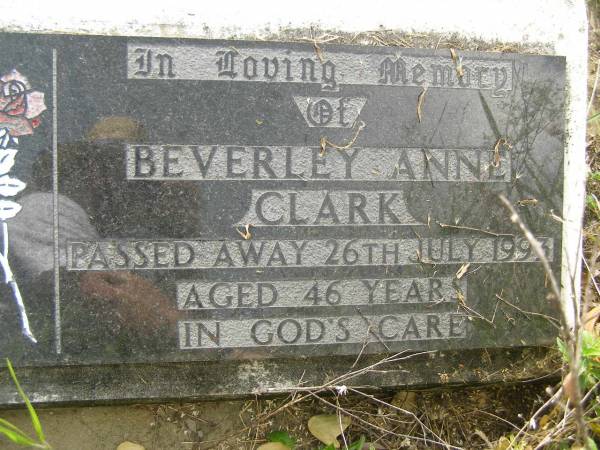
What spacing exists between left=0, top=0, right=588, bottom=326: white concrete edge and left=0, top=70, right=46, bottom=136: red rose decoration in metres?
0.23

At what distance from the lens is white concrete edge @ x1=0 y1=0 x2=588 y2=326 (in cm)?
196

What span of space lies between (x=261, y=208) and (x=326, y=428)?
3.39 ft

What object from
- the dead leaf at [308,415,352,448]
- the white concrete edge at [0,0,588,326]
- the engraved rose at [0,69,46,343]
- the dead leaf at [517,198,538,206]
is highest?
the white concrete edge at [0,0,588,326]

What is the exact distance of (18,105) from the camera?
1.87 meters

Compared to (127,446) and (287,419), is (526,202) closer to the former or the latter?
(287,419)

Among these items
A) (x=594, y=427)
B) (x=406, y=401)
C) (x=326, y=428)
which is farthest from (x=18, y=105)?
(x=594, y=427)

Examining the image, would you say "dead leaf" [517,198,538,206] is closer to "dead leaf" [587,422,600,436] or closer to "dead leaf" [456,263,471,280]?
"dead leaf" [456,263,471,280]

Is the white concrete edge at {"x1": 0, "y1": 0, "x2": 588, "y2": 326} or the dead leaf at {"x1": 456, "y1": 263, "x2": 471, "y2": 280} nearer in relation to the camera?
the white concrete edge at {"x1": 0, "y1": 0, "x2": 588, "y2": 326}

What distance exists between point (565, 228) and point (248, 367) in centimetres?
149

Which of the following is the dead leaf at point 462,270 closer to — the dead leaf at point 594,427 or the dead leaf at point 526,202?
the dead leaf at point 526,202

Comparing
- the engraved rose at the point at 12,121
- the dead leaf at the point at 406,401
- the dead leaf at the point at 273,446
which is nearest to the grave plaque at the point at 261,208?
the engraved rose at the point at 12,121

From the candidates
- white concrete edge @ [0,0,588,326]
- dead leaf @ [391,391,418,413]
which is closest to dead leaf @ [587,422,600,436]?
white concrete edge @ [0,0,588,326]

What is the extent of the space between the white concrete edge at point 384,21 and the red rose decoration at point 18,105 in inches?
8.9

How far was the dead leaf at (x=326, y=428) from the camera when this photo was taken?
2248 mm
